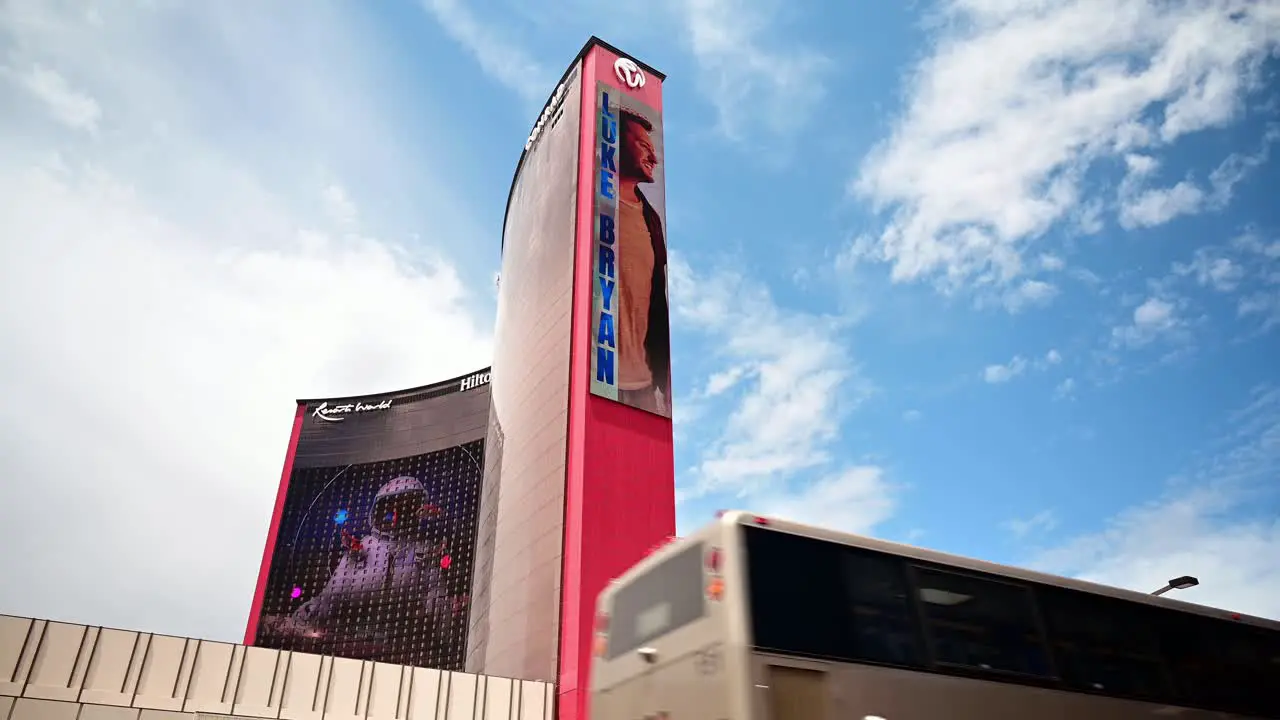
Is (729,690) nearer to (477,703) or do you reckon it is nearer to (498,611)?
(477,703)

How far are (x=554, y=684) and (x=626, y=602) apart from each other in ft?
52.3

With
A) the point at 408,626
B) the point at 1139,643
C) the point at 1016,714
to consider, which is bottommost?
the point at 1016,714

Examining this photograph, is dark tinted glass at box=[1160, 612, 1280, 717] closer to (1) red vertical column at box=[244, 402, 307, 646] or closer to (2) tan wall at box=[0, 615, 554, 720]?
(2) tan wall at box=[0, 615, 554, 720]

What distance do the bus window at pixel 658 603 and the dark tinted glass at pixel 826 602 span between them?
1.98ft

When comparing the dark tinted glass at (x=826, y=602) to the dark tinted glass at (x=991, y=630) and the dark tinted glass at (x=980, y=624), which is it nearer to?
the dark tinted glass at (x=991, y=630)

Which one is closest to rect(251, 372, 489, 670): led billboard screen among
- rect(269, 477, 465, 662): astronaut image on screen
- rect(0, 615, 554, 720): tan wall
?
rect(269, 477, 465, 662): astronaut image on screen

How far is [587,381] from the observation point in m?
27.1

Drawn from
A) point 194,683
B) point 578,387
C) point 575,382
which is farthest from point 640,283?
point 194,683

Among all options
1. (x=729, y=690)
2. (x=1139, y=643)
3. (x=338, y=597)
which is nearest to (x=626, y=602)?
(x=729, y=690)

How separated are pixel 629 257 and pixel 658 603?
23001 mm

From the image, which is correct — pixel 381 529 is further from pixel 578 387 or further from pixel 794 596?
pixel 794 596

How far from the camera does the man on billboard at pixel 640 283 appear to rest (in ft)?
94.3

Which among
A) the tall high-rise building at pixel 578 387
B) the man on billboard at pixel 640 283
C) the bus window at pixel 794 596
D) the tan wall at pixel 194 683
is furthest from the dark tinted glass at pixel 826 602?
the man on billboard at pixel 640 283

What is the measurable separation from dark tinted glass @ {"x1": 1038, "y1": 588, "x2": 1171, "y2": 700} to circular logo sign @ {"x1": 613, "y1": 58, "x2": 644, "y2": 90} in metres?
28.9
